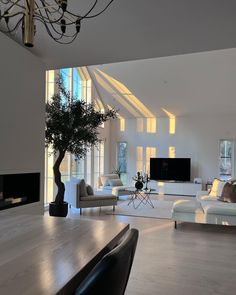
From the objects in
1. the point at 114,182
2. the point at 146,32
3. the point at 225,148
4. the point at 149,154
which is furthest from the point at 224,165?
the point at 146,32

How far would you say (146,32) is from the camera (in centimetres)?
311

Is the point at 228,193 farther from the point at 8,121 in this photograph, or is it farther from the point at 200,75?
the point at 8,121

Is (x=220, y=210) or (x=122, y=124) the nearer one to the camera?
(x=220, y=210)

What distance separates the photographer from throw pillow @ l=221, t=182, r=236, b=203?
5672 mm

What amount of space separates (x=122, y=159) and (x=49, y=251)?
995 cm

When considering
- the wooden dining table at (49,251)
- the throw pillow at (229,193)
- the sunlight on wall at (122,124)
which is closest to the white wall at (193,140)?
the sunlight on wall at (122,124)

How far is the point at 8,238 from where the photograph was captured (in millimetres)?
1453

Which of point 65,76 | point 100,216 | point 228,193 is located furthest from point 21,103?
point 65,76

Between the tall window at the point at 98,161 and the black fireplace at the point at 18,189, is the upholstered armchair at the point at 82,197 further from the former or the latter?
the tall window at the point at 98,161

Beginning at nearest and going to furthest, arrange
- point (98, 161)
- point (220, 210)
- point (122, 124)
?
point (220, 210) < point (98, 161) < point (122, 124)

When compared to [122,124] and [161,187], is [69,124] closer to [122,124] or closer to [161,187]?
[161,187]

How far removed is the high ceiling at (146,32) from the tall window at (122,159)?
7212 millimetres

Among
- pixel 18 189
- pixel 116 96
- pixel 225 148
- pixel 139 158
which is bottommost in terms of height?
pixel 18 189

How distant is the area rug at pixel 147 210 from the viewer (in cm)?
639
